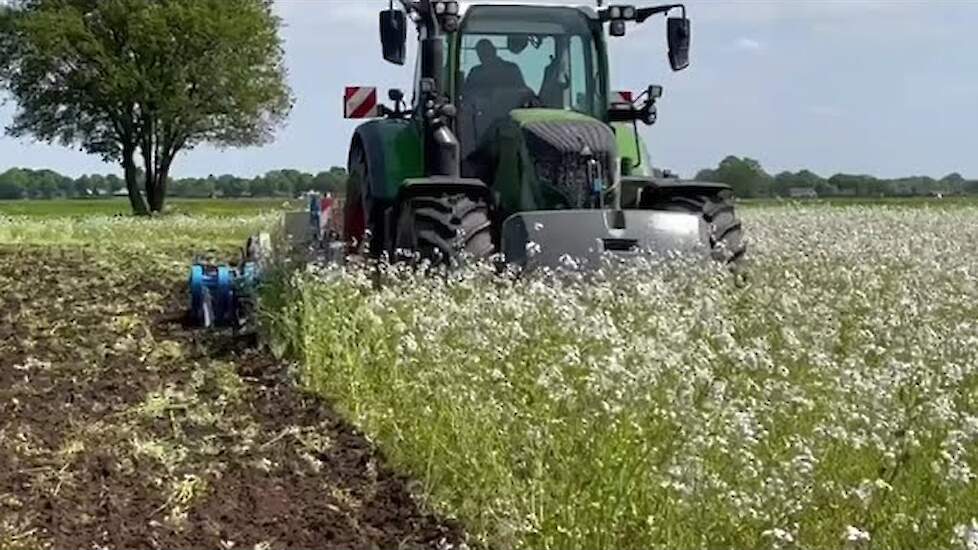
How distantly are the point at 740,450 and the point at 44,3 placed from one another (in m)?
41.3

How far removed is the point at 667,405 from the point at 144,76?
38.3 m

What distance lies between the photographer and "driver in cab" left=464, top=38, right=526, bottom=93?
11719mm

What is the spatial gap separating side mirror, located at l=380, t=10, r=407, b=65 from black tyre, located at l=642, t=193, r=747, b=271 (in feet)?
6.99

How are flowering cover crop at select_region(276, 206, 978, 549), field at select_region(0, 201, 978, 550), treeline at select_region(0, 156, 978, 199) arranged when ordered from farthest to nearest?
treeline at select_region(0, 156, 978, 199)
field at select_region(0, 201, 978, 550)
flowering cover crop at select_region(276, 206, 978, 549)

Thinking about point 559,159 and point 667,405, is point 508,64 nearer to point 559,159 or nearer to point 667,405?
point 559,159

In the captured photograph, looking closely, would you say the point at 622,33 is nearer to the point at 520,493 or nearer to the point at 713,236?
the point at 713,236

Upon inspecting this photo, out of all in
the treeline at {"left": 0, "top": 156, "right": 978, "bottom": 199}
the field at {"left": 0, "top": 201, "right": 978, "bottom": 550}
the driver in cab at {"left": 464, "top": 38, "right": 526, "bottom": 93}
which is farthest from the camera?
the treeline at {"left": 0, "top": 156, "right": 978, "bottom": 199}

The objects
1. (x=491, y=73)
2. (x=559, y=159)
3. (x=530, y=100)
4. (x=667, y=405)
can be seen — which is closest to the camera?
(x=667, y=405)

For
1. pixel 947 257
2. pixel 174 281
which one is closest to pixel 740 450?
pixel 947 257

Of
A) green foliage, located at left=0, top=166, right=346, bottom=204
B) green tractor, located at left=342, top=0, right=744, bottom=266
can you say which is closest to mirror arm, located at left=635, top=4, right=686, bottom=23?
green tractor, located at left=342, top=0, right=744, bottom=266

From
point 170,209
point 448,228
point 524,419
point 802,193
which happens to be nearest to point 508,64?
point 448,228

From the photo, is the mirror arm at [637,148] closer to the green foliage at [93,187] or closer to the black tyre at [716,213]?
the black tyre at [716,213]

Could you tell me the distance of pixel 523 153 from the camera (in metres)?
10.9

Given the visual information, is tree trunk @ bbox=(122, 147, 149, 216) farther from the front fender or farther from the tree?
the front fender
